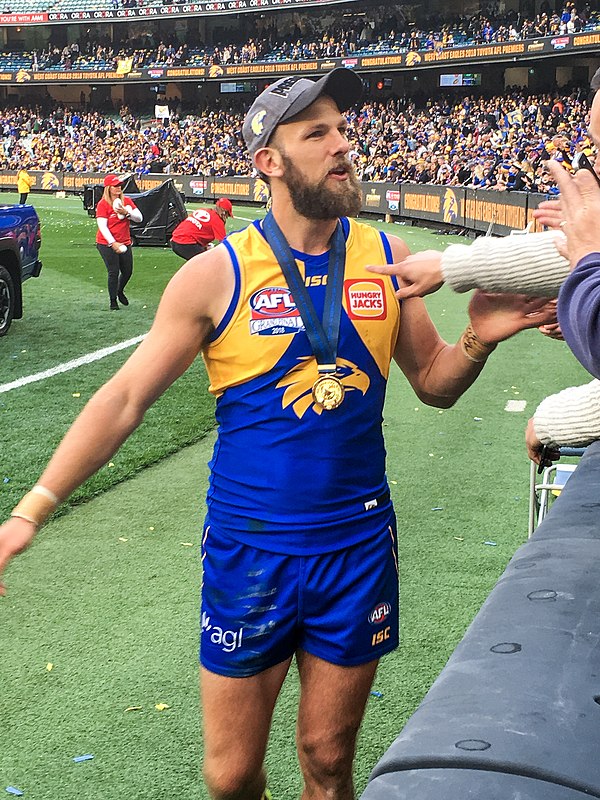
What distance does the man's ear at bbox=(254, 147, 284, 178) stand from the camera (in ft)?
10.2

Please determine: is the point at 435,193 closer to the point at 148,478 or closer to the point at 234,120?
the point at 148,478

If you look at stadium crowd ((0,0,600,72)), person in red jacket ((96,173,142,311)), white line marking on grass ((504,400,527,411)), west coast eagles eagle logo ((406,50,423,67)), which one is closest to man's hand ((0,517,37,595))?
white line marking on grass ((504,400,527,411))

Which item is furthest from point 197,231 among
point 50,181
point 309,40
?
point 309,40

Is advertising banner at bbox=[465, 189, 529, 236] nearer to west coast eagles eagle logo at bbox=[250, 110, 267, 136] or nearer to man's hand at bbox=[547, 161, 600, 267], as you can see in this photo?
west coast eagles eagle logo at bbox=[250, 110, 267, 136]

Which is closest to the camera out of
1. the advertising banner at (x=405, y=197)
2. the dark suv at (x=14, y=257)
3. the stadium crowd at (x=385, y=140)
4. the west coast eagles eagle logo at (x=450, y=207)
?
the dark suv at (x=14, y=257)

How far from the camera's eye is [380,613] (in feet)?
10.0

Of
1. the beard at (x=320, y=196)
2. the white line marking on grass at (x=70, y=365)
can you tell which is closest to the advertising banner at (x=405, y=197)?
the white line marking on grass at (x=70, y=365)

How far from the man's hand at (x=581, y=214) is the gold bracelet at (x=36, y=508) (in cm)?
168

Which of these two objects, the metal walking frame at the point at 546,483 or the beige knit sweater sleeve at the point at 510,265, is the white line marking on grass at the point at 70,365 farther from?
the beige knit sweater sleeve at the point at 510,265

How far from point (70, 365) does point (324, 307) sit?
9.49 m

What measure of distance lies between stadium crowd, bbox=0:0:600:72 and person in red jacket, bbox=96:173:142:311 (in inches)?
1189

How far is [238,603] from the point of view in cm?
299

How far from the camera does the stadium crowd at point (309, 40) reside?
44.8 meters

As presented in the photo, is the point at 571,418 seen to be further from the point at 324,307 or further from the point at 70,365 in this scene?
the point at 70,365
